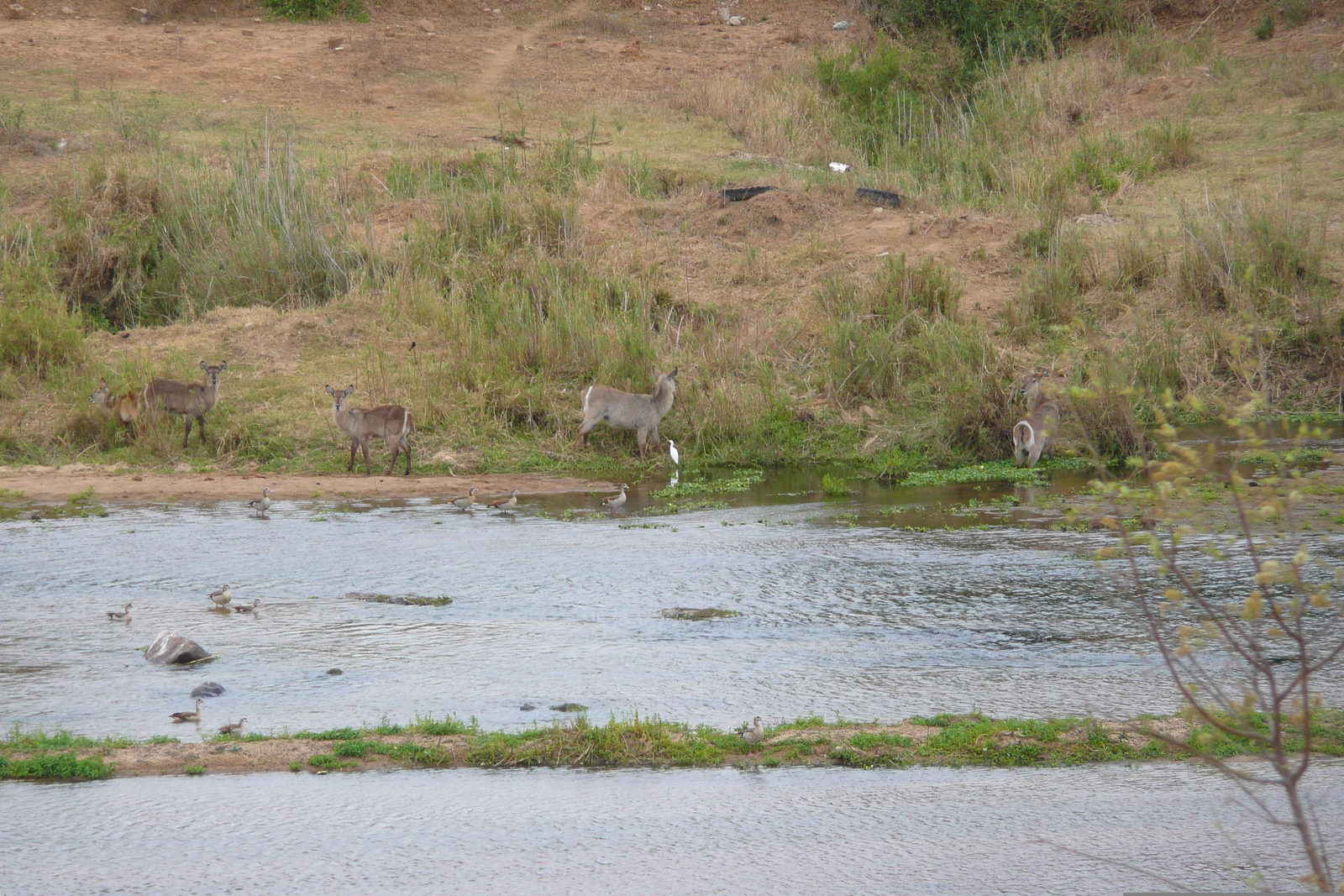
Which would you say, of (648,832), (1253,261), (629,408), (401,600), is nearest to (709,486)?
(629,408)

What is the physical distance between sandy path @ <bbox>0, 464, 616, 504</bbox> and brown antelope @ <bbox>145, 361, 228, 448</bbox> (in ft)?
2.97

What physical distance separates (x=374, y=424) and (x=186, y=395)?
2585mm

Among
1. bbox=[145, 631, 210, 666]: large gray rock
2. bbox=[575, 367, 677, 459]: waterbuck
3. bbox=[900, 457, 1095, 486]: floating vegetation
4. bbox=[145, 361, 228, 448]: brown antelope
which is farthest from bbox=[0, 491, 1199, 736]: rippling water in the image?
bbox=[575, 367, 677, 459]: waterbuck

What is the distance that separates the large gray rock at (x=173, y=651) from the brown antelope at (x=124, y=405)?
835cm

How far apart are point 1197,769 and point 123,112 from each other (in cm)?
2514

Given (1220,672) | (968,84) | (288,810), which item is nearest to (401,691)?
(288,810)

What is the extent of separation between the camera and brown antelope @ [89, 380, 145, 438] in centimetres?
1595

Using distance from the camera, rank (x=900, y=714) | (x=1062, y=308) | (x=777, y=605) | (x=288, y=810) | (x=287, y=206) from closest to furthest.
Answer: (x=288, y=810)
(x=900, y=714)
(x=777, y=605)
(x=1062, y=308)
(x=287, y=206)

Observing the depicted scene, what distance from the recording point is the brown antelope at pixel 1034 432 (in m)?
14.8

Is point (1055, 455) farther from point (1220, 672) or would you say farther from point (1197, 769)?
point (1197, 769)

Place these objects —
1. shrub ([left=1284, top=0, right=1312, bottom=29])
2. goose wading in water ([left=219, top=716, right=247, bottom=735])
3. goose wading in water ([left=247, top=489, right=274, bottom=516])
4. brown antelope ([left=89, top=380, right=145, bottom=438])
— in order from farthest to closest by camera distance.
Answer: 1. shrub ([left=1284, top=0, right=1312, bottom=29])
2. brown antelope ([left=89, top=380, right=145, bottom=438])
3. goose wading in water ([left=247, top=489, right=274, bottom=516])
4. goose wading in water ([left=219, top=716, right=247, bottom=735])

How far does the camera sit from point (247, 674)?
26.6 ft

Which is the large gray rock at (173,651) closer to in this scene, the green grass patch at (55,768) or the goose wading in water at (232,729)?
the goose wading in water at (232,729)

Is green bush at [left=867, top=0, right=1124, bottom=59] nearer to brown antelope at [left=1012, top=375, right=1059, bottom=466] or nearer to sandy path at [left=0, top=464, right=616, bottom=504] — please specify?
brown antelope at [left=1012, top=375, right=1059, bottom=466]
